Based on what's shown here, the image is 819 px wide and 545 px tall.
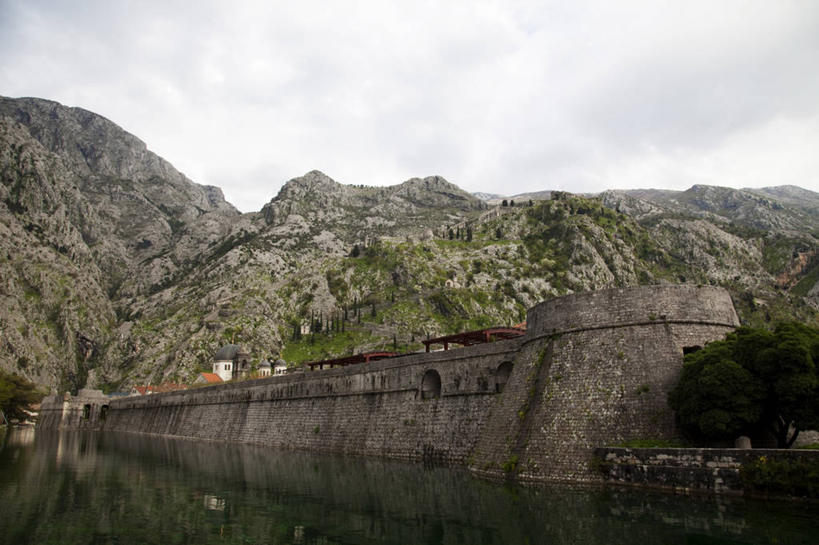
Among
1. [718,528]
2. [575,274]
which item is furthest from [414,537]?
[575,274]

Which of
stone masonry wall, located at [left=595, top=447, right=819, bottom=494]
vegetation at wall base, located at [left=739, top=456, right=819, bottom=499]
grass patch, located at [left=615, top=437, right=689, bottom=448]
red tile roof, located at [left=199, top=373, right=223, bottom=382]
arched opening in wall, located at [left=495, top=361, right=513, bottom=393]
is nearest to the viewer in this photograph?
vegetation at wall base, located at [left=739, top=456, right=819, bottom=499]

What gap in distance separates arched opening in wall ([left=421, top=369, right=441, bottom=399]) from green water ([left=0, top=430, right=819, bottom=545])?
27.1 ft

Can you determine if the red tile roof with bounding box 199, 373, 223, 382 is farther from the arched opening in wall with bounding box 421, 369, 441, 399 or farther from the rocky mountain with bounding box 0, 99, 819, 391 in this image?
the arched opening in wall with bounding box 421, 369, 441, 399

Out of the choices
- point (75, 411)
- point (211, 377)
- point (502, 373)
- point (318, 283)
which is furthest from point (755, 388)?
point (318, 283)

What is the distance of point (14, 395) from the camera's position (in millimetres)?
96062

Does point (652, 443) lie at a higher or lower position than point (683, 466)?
higher

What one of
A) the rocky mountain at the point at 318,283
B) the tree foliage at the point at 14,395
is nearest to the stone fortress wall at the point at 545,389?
the rocky mountain at the point at 318,283

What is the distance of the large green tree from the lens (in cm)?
2052

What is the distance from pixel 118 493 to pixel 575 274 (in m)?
132

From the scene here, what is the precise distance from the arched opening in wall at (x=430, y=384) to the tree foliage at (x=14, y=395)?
83143 millimetres

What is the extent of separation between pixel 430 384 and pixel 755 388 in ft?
72.0

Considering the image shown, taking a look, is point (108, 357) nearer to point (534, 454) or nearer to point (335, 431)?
point (335, 431)

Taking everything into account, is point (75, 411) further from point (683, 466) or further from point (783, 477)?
point (783, 477)

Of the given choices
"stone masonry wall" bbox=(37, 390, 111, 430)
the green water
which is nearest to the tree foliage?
"stone masonry wall" bbox=(37, 390, 111, 430)
